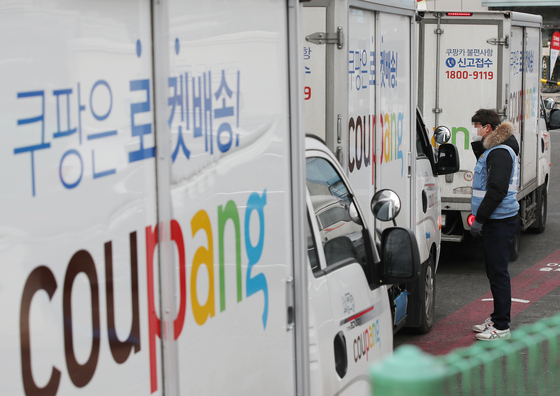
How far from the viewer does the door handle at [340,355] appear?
3480mm

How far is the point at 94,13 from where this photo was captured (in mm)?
2037

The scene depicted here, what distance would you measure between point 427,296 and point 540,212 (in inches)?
213

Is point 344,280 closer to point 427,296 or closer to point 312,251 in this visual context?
point 312,251

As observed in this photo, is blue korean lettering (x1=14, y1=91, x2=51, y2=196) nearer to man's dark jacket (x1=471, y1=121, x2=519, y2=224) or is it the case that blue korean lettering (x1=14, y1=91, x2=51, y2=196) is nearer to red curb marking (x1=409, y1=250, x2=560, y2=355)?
man's dark jacket (x1=471, y1=121, x2=519, y2=224)

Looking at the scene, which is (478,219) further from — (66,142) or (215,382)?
(66,142)

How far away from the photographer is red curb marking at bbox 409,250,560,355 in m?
7.14

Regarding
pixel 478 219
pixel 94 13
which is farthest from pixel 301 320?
pixel 478 219

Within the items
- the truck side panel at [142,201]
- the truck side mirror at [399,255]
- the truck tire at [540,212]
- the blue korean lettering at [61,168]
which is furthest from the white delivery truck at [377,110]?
the truck tire at [540,212]

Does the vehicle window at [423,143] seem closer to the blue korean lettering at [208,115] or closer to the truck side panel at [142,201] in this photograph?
the truck side panel at [142,201]

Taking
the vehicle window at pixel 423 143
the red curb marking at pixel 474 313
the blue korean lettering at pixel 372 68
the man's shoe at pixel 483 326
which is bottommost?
the red curb marking at pixel 474 313

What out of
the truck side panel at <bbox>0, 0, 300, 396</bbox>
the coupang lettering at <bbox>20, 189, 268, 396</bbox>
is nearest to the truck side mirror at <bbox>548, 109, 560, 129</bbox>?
the truck side panel at <bbox>0, 0, 300, 396</bbox>

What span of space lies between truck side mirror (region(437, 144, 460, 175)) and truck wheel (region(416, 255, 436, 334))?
90cm

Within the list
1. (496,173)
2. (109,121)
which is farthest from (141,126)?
(496,173)

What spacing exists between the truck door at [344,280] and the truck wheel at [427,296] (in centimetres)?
306
